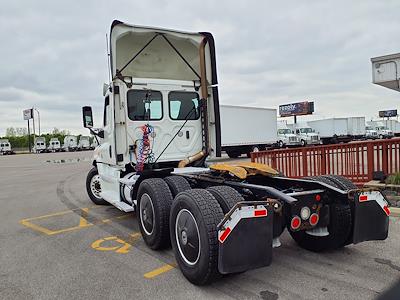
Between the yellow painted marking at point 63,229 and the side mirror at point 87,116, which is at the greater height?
the side mirror at point 87,116

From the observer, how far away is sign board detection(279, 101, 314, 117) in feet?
248

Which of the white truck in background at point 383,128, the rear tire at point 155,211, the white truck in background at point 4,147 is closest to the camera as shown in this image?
the rear tire at point 155,211

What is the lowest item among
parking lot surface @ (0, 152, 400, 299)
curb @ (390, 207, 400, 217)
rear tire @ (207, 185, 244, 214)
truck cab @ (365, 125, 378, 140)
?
parking lot surface @ (0, 152, 400, 299)

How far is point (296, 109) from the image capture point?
3044 inches

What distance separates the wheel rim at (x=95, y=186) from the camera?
27.2 ft

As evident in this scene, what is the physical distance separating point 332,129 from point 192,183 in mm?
41901

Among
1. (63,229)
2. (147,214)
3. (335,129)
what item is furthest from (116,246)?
(335,129)

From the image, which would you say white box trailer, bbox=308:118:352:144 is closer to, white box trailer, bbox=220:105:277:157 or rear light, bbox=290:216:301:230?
white box trailer, bbox=220:105:277:157

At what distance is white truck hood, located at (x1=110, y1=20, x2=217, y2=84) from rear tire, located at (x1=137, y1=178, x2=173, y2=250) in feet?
7.74

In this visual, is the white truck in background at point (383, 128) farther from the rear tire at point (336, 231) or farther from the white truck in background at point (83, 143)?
the rear tire at point (336, 231)

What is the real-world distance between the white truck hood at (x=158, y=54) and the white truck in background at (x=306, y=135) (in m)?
34.2

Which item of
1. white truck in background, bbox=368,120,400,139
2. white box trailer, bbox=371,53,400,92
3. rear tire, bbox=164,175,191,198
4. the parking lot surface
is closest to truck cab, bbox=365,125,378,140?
white truck in background, bbox=368,120,400,139

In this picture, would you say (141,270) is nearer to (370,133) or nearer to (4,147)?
(370,133)

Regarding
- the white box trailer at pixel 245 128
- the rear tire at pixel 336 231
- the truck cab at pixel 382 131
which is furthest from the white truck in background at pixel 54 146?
the rear tire at pixel 336 231
